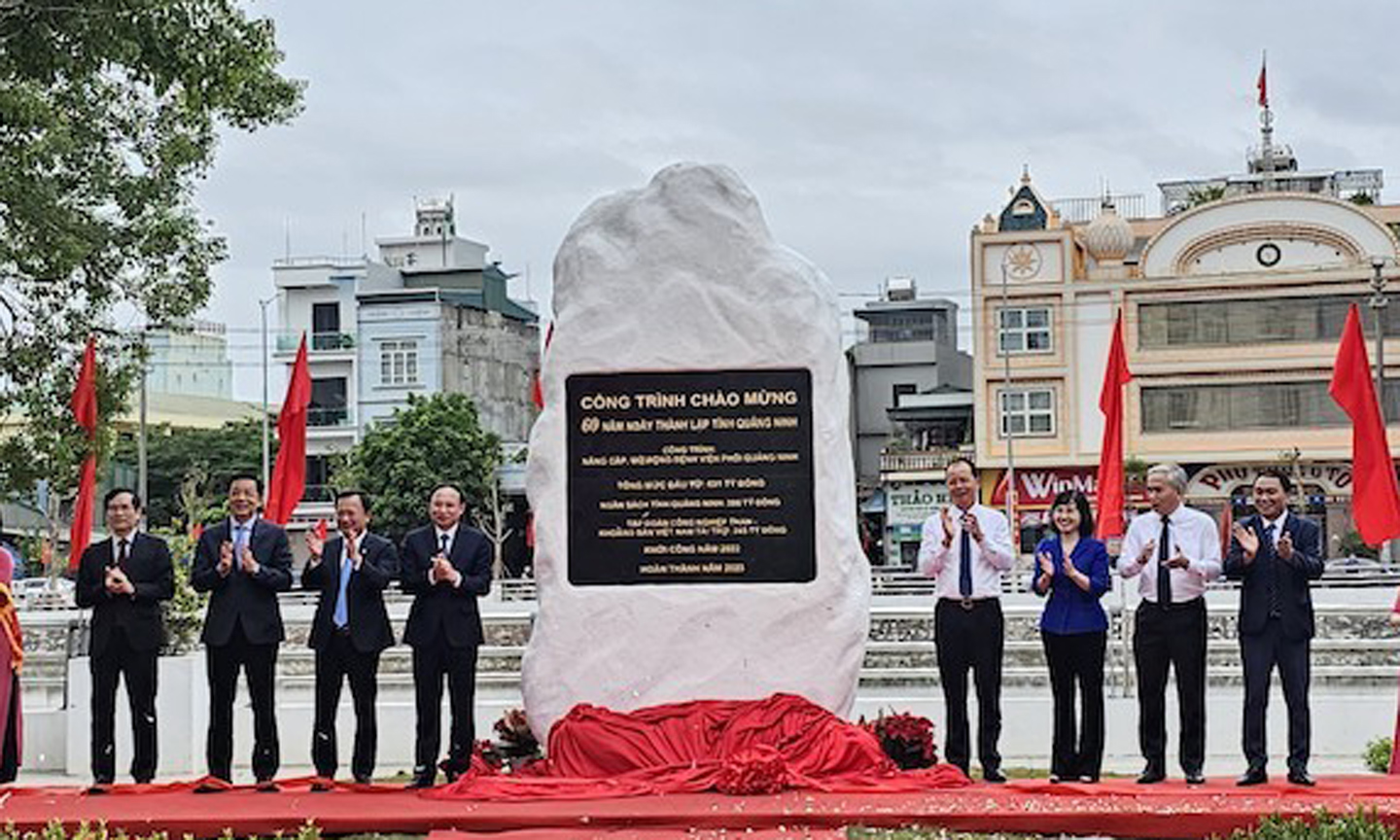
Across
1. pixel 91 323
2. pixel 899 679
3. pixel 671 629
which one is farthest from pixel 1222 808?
pixel 91 323

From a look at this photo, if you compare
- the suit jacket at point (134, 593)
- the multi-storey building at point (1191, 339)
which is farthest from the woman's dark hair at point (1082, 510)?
the multi-storey building at point (1191, 339)

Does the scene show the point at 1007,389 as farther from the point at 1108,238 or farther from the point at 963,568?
the point at 963,568

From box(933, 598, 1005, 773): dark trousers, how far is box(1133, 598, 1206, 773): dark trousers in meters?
0.76

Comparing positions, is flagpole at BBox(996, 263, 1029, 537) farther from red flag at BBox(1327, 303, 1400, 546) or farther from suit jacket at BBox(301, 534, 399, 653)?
suit jacket at BBox(301, 534, 399, 653)

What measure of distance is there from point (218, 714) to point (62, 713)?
12.7ft

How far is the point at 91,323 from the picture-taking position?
15.4 metres

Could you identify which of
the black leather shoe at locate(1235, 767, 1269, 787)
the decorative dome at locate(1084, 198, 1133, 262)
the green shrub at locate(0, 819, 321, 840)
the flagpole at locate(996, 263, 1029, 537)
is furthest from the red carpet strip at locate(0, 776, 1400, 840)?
the decorative dome at locate(1084, 198, 1133, 262)

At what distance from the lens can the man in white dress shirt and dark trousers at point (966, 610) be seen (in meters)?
10.4

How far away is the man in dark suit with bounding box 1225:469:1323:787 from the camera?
9.80 metres

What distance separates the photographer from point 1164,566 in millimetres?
10016

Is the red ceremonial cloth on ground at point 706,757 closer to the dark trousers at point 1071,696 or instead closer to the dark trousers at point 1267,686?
the dark trousers at point 1071,696

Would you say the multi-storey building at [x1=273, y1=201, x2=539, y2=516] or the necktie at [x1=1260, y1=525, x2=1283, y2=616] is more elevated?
the multi-storey building at [x1=273, y1=201, x2=539, y2=516]

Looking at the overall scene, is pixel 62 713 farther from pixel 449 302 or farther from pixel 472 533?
pixel 449 302

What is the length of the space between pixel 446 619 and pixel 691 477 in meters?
1.49
